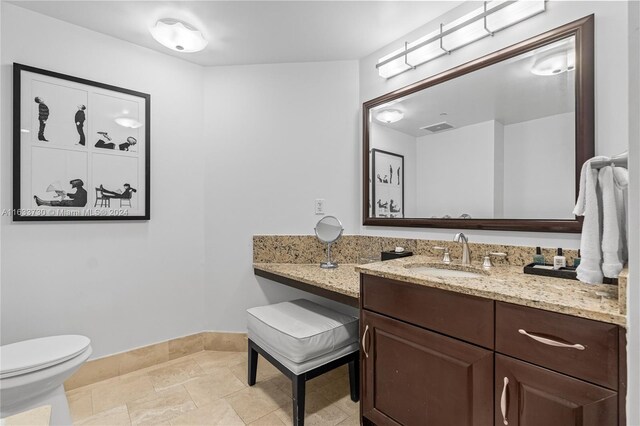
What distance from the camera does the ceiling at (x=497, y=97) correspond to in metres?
1.37

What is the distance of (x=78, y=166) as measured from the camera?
1.89 metres

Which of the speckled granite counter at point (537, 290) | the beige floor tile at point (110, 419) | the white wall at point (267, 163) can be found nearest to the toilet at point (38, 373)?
the beige floor tile at point (110, 419)

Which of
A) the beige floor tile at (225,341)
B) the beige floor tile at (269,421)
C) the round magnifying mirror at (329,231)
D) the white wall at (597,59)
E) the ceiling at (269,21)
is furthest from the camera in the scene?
the beige floor tile at (225,341)

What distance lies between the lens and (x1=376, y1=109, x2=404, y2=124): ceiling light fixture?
6.64 ft

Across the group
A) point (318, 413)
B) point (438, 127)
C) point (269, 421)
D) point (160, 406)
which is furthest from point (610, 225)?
point (160, 406)

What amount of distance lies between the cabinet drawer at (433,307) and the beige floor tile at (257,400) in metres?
0.85

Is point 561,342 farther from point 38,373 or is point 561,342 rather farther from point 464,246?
point 38,373

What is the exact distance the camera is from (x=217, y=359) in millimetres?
2268

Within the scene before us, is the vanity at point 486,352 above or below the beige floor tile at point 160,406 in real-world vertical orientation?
above

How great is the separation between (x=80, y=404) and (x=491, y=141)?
273 centimetres

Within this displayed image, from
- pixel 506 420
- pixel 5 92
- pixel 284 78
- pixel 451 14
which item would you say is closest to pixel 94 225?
pixel 5 92

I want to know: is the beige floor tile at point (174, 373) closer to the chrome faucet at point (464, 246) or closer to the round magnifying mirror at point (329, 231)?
the round magnifying mirror at point (329, 231)

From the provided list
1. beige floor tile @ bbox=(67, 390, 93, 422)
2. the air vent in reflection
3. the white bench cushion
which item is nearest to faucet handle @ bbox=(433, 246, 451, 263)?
the white bench cushion

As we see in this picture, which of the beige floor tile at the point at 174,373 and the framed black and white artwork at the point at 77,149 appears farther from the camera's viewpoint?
the beige floor tile at the point at 174,373
